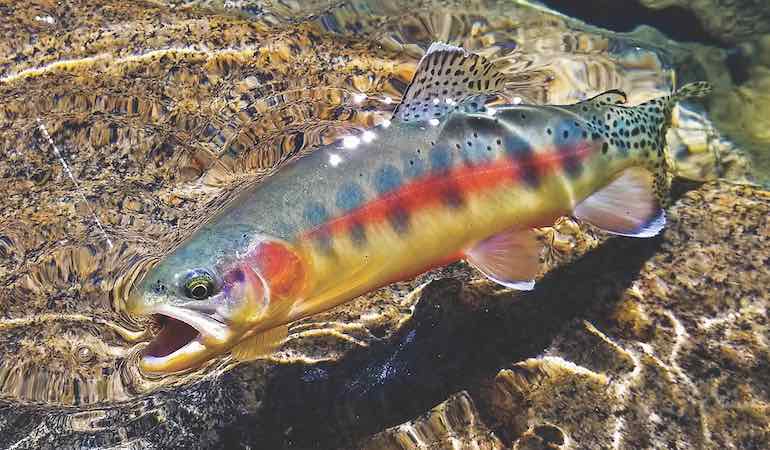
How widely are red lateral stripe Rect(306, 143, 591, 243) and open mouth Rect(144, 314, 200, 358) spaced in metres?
0.54

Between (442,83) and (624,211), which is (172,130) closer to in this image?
(442,83)

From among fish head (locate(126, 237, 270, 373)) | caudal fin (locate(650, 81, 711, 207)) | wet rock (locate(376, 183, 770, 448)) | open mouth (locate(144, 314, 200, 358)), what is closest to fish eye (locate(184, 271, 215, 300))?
fish head (locate(126, 237, 270, 373))

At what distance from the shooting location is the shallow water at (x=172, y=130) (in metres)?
3.05

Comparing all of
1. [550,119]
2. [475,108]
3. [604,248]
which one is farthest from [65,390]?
[604,248]

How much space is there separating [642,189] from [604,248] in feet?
2.26

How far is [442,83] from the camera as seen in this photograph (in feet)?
8.70

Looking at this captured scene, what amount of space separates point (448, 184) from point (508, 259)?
40cm

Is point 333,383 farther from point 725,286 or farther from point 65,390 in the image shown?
point 725,286

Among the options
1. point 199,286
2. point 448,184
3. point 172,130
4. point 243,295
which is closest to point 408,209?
point 448,184

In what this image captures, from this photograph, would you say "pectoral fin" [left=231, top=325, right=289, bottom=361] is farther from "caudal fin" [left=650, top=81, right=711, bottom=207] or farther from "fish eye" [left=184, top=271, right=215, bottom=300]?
"caudal fin" [left=650, top=81, right=711, bottom=207]

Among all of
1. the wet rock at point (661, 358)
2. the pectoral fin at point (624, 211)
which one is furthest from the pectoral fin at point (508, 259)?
the wet rock at point (661, 358)

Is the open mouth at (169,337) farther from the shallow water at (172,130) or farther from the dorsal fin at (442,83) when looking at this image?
the dorsal fin at (442,83)

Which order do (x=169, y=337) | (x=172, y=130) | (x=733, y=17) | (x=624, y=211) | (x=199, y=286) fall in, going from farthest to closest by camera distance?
1. (x=733, y=17)
2. (x=172, y=130)
3. (x=624, y=211)
4. (x=169, y=337)
5. (x=199, y=286)

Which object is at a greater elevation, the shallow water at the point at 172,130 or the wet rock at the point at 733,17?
the wet rock at the point at 733,17
